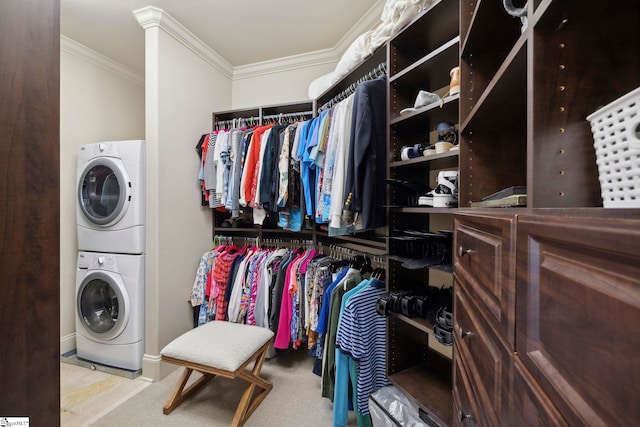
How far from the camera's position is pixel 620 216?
21 centimetres

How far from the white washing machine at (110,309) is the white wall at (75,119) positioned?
0.27m

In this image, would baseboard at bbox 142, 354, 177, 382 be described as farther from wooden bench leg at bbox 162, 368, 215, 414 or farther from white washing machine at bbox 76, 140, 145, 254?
white washing machine at bbox 76, 140, 145, 254

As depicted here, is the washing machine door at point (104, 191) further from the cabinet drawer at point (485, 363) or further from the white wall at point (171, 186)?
the cabinet drawer at point (485, 363)

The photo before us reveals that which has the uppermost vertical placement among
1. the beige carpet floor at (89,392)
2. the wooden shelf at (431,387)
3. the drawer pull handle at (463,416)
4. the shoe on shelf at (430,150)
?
the shoe on shelf at (430,150)

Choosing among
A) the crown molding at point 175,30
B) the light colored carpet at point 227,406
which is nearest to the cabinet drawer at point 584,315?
the light colored carpet at point 227,406

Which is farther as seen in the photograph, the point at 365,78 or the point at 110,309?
the point at 110,309

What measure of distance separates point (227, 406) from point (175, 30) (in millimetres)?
2693

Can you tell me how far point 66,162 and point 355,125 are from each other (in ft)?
7.99

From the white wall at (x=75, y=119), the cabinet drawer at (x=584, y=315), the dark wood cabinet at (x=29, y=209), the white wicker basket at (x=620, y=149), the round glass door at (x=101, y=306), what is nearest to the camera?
the cabinet drawer at (x=584, y=315)

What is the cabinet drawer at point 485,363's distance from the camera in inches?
16.8

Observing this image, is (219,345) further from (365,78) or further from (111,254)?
(365,78)

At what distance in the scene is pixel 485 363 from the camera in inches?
20.1

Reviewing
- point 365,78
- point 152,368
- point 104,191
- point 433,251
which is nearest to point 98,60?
point 104,191

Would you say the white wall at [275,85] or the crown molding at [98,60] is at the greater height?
the crown molding at [98,60]
